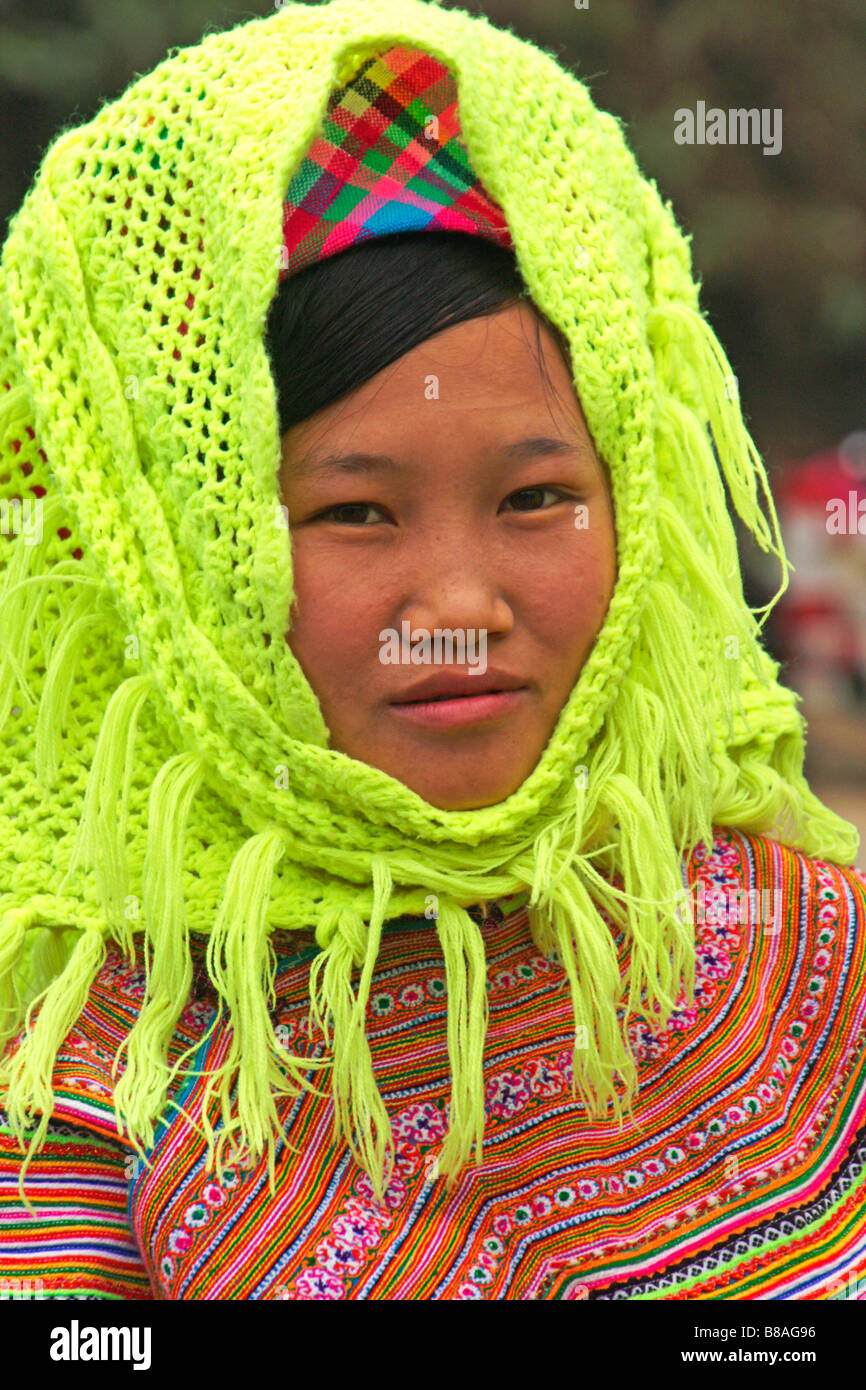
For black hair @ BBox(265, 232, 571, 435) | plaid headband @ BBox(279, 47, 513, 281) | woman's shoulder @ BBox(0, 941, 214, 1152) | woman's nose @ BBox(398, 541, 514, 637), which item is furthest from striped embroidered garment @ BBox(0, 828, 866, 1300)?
plaid headband @ BBox(279, 47, 513, 281)

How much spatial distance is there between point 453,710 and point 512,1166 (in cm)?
49

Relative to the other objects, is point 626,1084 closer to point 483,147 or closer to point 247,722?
point 247,722

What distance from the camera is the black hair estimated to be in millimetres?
1415

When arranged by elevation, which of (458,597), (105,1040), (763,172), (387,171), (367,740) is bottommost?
(105,1040)

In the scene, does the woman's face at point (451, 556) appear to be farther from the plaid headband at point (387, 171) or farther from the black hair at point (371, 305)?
the plaid headband at point (387, 171)

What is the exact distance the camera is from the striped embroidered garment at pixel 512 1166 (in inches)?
56.1

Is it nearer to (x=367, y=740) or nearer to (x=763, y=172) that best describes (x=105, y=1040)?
(x=367, y=740)

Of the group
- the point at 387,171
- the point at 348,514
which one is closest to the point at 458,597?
the point at 348,514

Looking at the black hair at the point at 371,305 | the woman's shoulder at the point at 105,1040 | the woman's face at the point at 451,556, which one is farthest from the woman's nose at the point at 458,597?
the woman's shoulder at the point at 105,1040

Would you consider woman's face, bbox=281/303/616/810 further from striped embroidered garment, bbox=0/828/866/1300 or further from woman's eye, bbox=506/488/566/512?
striped embroidered garment, bbox=0/828/866/1300

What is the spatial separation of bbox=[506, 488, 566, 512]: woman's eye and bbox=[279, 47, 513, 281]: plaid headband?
10.1 inches

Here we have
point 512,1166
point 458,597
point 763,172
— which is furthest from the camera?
point 763,172

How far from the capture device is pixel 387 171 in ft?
4.79

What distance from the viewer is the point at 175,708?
1495mm
